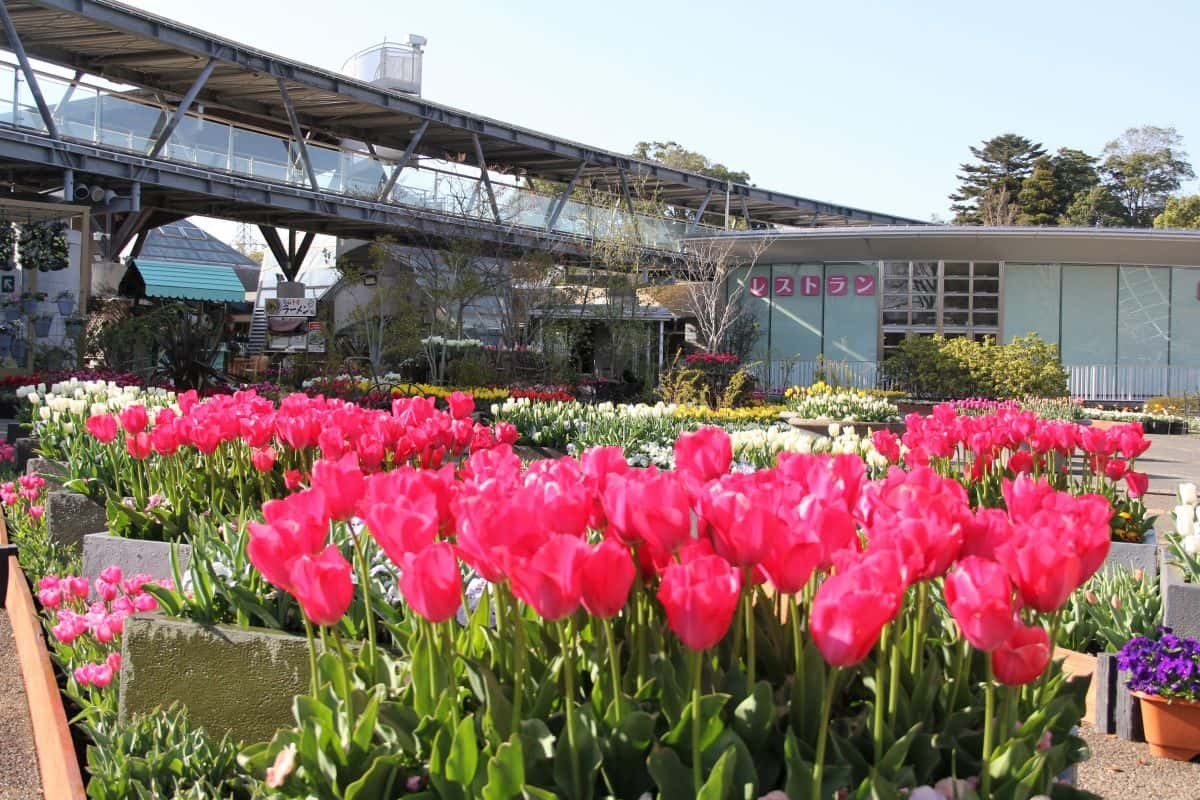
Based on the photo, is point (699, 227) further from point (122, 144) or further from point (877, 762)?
point (877, 762)

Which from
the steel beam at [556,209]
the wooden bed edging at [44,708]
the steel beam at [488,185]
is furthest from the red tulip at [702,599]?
the steel beam at [556,209]

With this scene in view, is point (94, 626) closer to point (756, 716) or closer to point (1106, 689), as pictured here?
point (756, 716)

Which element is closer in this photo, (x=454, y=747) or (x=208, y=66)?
(x=454, y=747)

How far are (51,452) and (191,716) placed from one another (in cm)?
493

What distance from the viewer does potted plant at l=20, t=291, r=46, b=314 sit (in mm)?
19938

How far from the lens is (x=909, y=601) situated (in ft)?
7.59

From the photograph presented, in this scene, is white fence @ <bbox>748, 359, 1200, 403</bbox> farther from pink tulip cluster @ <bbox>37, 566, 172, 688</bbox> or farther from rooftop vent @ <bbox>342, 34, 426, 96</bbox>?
pink tulip cluster @ <bbox>37, 566, 172, 688</bbox>

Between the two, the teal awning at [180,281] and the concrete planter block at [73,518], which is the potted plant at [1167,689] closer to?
the concrete planter block at [73,518]

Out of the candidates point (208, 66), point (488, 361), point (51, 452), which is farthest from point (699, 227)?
point (51, 452)

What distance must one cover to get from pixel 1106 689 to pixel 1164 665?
358mm

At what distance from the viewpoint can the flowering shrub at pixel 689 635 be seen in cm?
156

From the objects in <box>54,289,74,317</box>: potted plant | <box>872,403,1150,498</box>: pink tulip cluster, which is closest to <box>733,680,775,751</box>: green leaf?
<box>872,403,1150,498</box>: pink tulip cluster

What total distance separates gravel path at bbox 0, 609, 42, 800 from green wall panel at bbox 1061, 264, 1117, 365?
31.9 meters

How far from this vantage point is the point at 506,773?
164 centimetres
